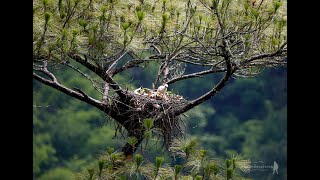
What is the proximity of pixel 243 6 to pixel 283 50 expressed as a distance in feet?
0.68

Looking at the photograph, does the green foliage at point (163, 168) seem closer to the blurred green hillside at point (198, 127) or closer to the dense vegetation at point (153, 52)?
the dense vegetation at point (153, 52)

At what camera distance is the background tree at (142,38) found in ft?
5.70

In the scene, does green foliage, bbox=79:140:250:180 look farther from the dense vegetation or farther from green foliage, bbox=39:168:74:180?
green foliage, bbox=39:168:74:180

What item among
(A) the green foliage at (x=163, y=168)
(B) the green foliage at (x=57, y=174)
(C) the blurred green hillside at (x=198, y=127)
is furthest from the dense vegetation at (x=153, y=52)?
(B) the green foliage at (x=57, y=174)

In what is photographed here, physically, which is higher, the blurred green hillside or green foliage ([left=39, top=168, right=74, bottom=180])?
the blurred green hillside

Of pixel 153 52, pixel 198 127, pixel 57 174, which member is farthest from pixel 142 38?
pixel 57 174

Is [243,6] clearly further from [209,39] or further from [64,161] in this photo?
[64,161]

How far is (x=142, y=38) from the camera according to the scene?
6.15 ft

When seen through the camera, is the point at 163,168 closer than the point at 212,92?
Yes

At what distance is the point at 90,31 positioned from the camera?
1.81 meters

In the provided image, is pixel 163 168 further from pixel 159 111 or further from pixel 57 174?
pixel 57 174

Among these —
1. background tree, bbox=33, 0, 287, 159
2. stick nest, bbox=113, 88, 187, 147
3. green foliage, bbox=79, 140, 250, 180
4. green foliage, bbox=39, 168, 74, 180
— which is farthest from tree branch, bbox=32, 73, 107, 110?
green foliage, bbox=39, 168, 74, 180

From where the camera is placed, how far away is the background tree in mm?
1737
